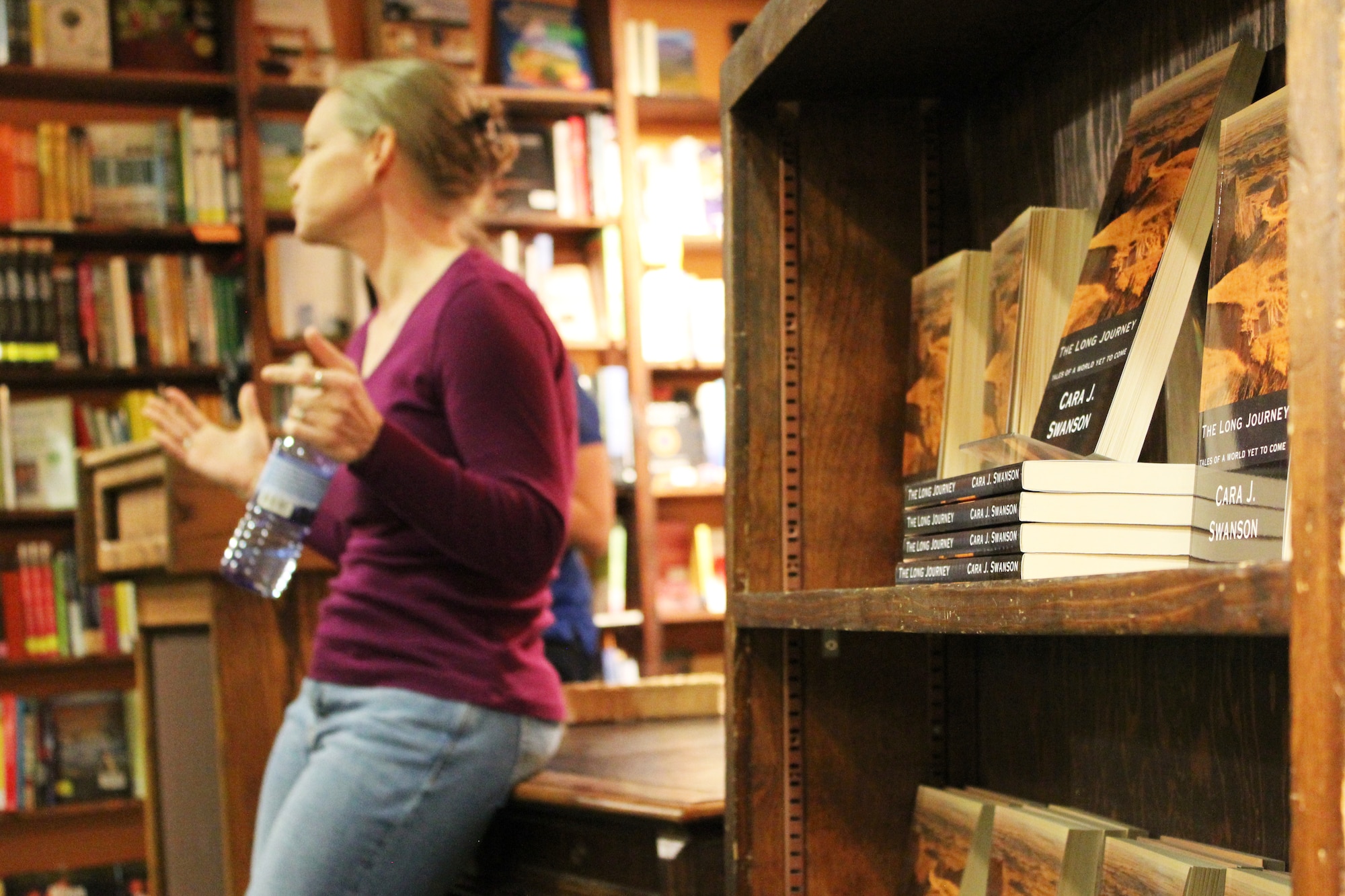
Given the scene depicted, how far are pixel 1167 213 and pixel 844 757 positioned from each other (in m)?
0.56

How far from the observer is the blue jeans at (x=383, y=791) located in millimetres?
1264

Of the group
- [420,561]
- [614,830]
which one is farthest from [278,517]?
[614,830]

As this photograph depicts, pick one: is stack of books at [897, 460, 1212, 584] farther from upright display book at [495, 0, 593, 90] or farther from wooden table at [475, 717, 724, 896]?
upright display book at [495, 0, 593, 90]

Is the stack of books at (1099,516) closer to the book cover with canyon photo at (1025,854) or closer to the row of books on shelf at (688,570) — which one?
the book cover with canyon photo at (1025,854)

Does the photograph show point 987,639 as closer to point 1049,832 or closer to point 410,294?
point 1049,832

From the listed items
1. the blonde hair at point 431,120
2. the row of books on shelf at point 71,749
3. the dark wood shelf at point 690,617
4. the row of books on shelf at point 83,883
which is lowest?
the row of books on shelf at point 83,883

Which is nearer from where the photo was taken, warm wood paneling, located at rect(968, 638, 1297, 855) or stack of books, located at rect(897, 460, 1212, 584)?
stack of books, located at rect(897, 460, 1212, 584)

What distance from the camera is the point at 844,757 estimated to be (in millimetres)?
1148

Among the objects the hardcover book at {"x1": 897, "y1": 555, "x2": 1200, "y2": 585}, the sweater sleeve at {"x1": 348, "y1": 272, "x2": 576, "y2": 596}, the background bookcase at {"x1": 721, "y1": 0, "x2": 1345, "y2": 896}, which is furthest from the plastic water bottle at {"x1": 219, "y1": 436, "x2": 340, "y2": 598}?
the hardcover book at {"x1": 897, "y1": 555, "x2": 1200, "y2": 585}

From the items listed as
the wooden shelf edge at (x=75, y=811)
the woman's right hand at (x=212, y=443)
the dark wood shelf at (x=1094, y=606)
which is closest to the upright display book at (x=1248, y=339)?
the dark wood shelf at (x=1094, y=606)

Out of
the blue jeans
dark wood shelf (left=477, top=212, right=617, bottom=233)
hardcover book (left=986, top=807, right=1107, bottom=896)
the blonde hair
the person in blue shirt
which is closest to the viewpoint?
hardcover book (left=986, top=807, right=1107, bottom=896)

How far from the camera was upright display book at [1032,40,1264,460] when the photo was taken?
31.0 inches

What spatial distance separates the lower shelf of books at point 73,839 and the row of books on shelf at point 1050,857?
10.5 ft

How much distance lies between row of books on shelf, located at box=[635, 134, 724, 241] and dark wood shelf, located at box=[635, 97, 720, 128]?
0.10 m
